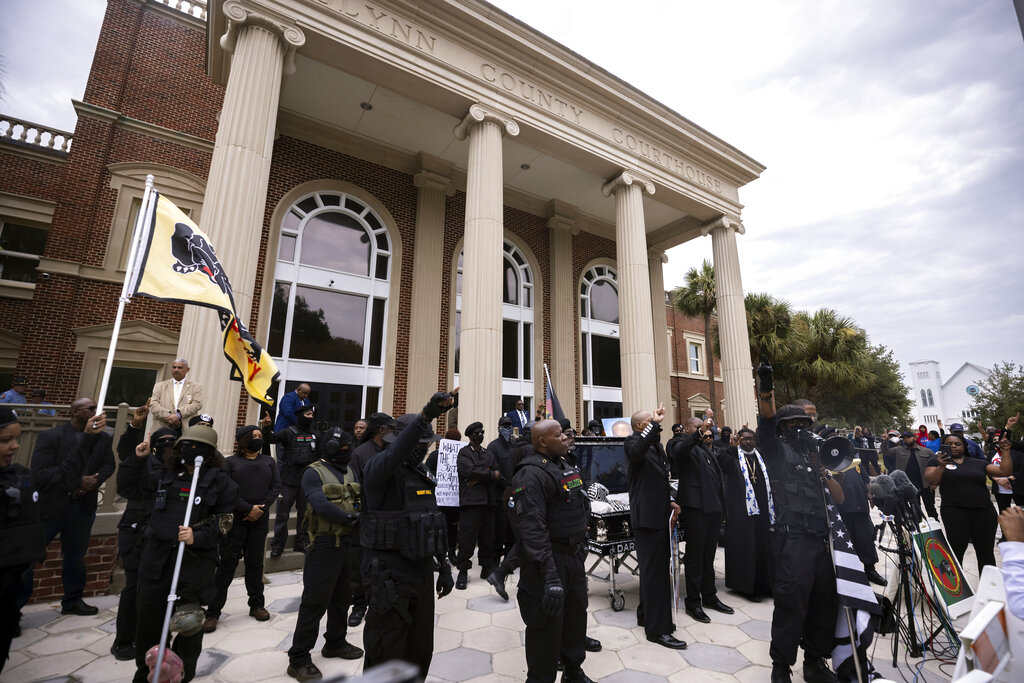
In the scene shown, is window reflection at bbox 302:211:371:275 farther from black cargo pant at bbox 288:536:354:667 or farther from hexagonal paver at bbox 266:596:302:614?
black cargo pant at bbox 288:536:354:667

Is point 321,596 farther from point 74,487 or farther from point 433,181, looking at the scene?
point 433,181

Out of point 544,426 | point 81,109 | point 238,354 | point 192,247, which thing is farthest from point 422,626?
point 81,109

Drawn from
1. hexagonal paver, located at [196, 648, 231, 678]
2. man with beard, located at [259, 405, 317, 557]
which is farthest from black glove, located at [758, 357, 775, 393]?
man with beard, located at [259, 405, 317, 557]

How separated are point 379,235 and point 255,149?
15.7 feet

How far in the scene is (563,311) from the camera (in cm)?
1509

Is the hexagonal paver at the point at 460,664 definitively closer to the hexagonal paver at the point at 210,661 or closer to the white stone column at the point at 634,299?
the hexagonal paver at the point at 210,661

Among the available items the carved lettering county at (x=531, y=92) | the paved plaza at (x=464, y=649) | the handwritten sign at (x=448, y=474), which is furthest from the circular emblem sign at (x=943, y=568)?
the carved lettering county at (x=531, y=92)

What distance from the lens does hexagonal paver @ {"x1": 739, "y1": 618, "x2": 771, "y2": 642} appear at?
449 centimetres

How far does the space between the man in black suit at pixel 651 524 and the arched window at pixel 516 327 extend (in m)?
9.10

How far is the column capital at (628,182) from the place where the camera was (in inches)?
491

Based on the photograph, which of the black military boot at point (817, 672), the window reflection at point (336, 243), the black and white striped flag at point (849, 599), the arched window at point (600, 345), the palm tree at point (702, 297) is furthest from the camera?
the palm tree at point (702, 297)

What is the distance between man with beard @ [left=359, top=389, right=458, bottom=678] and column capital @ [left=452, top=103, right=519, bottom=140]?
871 centimetres

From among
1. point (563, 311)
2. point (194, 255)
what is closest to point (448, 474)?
point (194, 255)

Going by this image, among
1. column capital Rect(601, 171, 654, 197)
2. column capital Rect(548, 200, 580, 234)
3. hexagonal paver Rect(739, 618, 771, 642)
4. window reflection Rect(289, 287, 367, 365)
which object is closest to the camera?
hexagonal paver Rect(739, 618, 771, 642)
